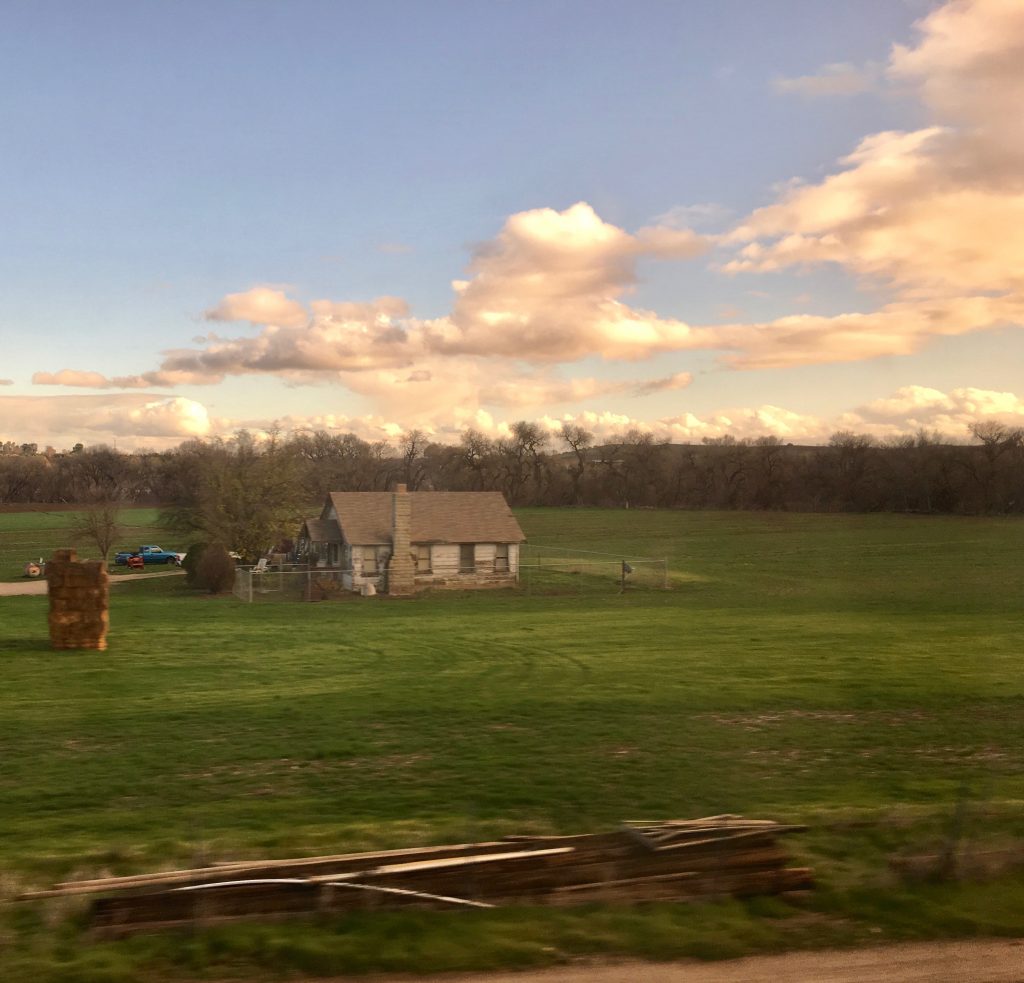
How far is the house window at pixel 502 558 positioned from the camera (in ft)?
160

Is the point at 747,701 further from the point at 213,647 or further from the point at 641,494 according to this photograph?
the point at 641,494

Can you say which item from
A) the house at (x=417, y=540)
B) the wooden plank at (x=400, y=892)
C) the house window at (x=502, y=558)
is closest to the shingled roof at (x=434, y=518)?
the house at (x=417, y=540)

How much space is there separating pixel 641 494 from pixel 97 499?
38730mm

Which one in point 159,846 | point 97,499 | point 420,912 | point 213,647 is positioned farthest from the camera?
point 97,499

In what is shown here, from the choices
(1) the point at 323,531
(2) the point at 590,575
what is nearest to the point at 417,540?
(1) the point at 323,531

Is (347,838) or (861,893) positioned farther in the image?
(347,838)

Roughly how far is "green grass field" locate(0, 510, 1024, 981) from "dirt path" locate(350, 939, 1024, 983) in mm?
188

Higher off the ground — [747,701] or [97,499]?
[97,499]

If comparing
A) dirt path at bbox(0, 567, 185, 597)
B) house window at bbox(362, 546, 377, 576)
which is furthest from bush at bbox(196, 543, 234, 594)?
dirt path at bbox(0, 567, 185, 597)

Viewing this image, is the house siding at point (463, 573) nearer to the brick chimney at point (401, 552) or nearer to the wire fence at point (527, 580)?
the wire fence at point (527, 580)

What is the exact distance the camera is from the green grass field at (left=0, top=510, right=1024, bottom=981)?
24.0ft

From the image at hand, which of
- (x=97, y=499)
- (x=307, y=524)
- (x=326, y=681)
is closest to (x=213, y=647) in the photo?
(x=326, y=681)

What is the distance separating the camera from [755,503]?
76.6 m

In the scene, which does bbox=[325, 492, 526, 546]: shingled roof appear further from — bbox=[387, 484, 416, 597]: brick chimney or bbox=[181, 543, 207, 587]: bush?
bbox=[181, 543, 207, 587]: bush
